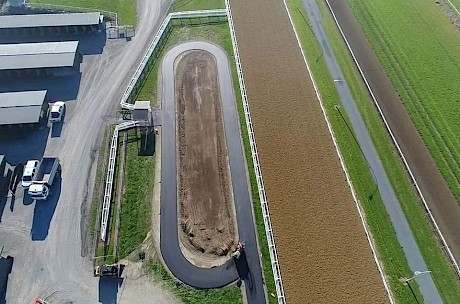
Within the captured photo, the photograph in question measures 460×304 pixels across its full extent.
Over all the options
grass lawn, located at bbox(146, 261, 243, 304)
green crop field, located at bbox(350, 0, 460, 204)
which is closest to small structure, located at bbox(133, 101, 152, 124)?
grass lawn, located at bbox(146, 261, 243, 304)

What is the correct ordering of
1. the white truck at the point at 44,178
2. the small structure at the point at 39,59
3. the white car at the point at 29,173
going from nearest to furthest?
the white truck at the point at 44,178 → the white car at the point at 29,173 → the small structure at the point at 39,59

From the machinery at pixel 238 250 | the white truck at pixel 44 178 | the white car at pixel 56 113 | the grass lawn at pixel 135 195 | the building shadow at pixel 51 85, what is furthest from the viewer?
the building shadow at pixel 51 85

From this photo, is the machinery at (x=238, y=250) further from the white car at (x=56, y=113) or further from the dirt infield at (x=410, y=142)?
the white car at (x=56, y=113)

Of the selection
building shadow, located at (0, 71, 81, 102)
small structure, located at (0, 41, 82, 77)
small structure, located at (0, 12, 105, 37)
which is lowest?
building shadow, located at (0, 71, 81, 102)

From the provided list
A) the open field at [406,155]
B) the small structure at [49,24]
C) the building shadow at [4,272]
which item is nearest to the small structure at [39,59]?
the small structure at [49,24]

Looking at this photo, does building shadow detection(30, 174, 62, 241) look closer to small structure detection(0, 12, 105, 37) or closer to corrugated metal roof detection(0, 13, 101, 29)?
small structure detection(0, 12, 105, 37)

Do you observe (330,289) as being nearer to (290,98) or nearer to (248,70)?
(290,98)

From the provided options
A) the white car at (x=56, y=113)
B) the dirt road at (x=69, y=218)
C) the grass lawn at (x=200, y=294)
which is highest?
the white car at (x=56, y=113)
